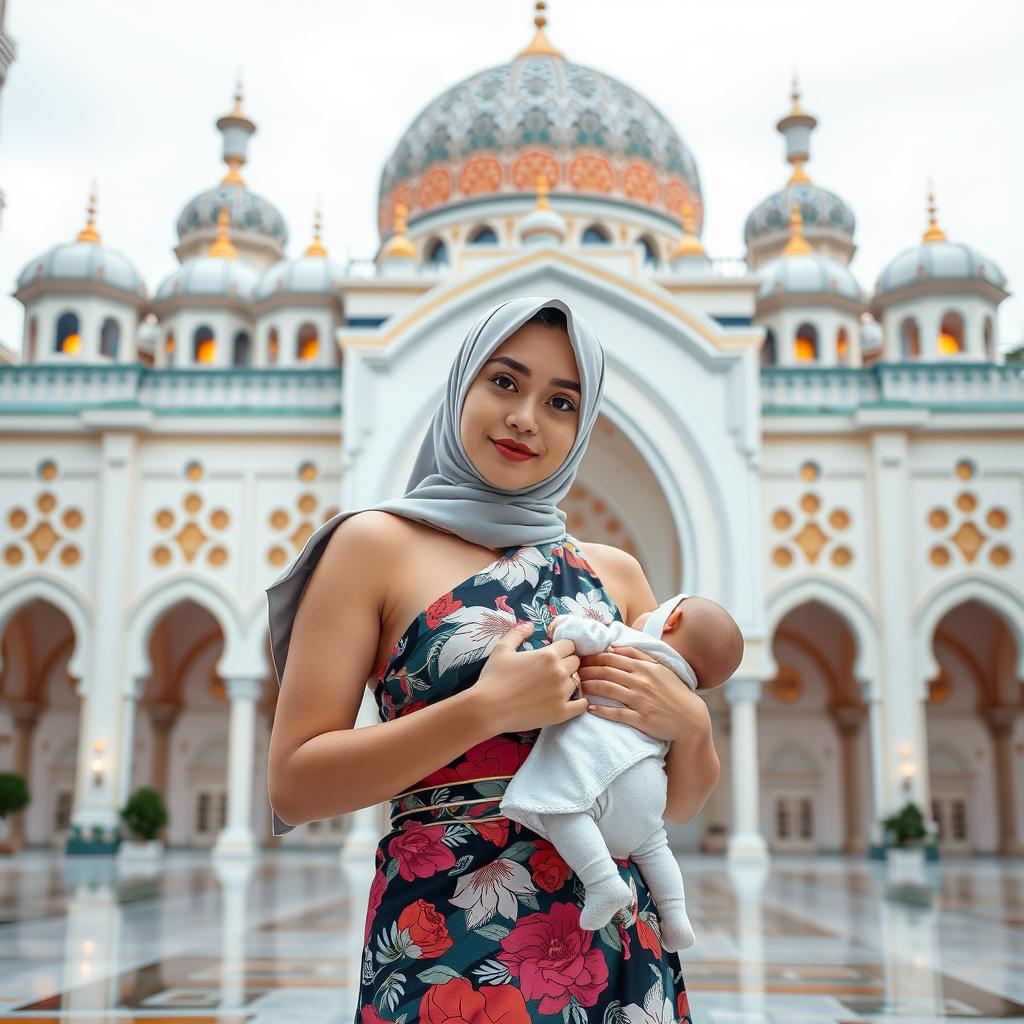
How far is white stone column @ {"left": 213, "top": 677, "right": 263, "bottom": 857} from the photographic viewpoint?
59.8ft

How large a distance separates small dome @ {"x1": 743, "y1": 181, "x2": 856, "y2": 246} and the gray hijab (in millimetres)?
27570

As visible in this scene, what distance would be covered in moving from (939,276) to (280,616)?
21755 millimetres

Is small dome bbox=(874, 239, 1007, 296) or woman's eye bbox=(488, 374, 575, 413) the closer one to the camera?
woman's eye bbox=(488, 374, 575, 413)

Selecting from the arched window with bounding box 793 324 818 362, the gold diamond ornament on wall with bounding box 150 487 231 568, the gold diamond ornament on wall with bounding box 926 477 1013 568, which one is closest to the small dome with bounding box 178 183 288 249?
the gold diamond ornament on wall with bounding box 150 487 231 568

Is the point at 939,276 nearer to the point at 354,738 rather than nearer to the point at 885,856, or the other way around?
the point at 885,856

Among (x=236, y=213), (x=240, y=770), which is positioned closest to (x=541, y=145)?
(x=236, y=213)

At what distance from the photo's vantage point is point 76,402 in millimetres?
20172

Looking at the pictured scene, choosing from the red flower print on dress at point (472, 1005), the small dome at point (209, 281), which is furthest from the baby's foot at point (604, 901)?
the small dome at point (209, 281)

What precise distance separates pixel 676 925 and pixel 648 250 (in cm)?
2397

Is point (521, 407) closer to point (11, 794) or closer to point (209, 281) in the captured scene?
point (11, 794)

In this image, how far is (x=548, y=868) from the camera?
5.57 ft

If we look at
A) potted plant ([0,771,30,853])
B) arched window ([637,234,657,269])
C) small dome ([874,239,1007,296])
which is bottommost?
potted plant ([0,771,30,853])

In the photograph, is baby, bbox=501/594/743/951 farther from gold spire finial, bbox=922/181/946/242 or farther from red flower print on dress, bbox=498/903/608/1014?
gold spire finial, bbox=922/181/946/242

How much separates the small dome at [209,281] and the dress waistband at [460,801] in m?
23.2
